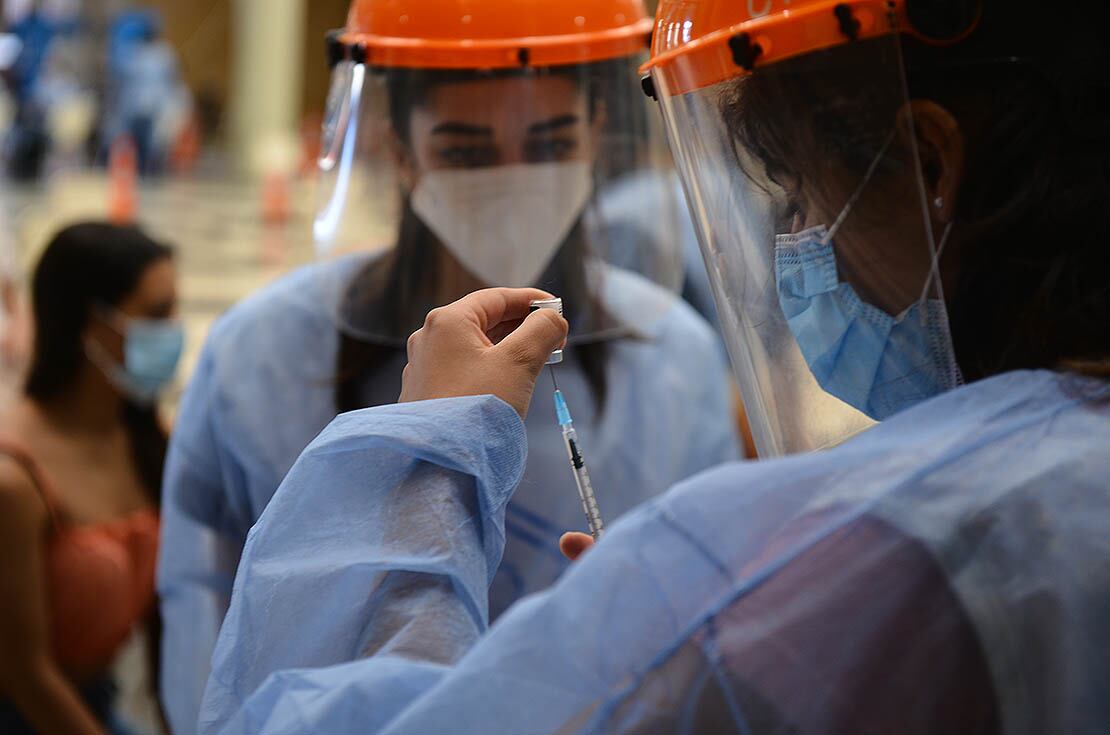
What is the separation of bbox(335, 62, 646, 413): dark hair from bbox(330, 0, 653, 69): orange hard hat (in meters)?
0.03

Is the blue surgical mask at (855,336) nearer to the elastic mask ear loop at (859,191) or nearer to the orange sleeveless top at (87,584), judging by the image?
the elastic mask ear loop at (859,191)

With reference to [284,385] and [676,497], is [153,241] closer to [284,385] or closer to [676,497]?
[284,385]

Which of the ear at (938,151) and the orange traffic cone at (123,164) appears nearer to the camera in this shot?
the ear at (938,151)

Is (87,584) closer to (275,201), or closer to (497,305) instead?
(497,305)

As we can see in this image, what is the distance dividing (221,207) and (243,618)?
1276 cm

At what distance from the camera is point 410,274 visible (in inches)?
68.6

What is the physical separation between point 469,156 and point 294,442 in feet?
1.61

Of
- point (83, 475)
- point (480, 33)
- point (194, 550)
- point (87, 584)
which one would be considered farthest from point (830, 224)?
point (83, 475)

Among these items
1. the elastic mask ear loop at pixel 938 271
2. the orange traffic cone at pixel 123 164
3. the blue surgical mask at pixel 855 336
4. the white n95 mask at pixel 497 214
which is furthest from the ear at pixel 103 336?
the orange traffic cone at pixel 123 164

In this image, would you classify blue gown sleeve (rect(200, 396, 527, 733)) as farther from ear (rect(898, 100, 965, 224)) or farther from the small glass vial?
ear (rect(898, 100, 965, 224))

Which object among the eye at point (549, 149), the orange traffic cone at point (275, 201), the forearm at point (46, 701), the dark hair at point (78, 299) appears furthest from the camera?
the orange traffic cone at point (275, 201)

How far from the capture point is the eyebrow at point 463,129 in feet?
5.39

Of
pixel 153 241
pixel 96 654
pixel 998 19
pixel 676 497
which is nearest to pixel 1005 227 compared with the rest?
pixel 998 19

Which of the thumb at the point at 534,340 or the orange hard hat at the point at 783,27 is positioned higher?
the orange hard hat at the point at 783,27
